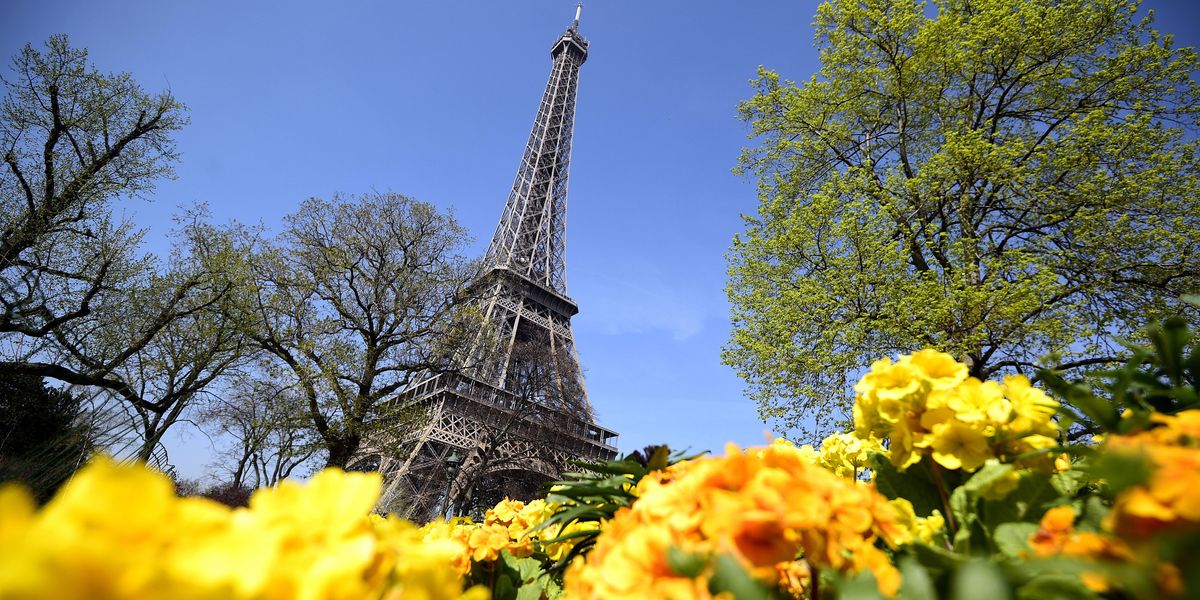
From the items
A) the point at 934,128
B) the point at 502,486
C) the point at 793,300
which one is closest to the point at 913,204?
the point at 793,300

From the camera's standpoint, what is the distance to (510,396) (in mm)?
21062

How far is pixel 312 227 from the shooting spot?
13562 millimetres

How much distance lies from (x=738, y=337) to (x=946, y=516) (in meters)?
8.61

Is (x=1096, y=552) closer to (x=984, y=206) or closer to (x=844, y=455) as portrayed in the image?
(x=844, y=455)

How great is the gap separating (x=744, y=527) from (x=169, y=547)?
631 millimetres

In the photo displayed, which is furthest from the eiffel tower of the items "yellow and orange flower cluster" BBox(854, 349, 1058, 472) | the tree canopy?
"yellow and orange flower cluster" BBox(854, 349, 1058, 472)

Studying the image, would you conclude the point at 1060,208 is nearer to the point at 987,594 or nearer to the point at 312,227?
the point at 987,594

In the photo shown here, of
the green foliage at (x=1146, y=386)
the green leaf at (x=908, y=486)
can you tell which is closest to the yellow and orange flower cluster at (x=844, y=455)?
the green leaf at (x=908, y=486)

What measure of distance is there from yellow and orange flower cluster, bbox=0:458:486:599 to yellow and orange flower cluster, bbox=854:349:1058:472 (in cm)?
110

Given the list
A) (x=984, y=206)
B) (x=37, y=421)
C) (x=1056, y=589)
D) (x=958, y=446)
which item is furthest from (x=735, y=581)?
(x=37, y=421)

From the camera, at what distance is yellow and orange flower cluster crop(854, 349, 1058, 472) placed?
3.74ft

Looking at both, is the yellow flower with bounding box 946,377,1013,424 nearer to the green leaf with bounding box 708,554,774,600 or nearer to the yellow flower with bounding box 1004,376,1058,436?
the yellow flower with bounding box 1004,376,1058,436

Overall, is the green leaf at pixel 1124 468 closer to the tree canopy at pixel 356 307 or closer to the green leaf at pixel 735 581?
the green leaf at pixel 735 581

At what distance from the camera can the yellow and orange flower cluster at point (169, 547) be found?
388 mm
